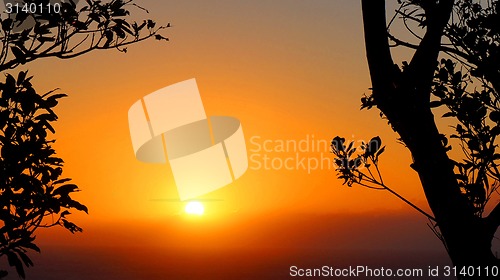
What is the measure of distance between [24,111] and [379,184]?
4049 mm

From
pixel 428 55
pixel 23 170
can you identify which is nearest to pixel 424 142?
pixel 428 55

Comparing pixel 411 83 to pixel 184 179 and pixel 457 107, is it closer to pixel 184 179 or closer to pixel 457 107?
pixel 457 107

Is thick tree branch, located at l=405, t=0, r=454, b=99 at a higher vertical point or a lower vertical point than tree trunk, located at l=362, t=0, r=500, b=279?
Result: higher

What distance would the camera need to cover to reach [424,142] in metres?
4.32

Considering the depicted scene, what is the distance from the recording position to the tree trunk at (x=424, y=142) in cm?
429

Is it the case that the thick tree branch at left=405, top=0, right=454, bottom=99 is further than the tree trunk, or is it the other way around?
the thick tree branch at left=405, top=0, right=454, bottom=99

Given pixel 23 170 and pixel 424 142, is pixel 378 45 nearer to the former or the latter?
pixel 424 142

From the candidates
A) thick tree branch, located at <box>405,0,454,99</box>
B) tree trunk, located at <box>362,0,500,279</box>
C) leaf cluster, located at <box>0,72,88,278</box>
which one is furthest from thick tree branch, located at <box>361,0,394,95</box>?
leaf cluster, located at <box>0,72,88,278</box>

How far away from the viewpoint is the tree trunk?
14.1ft

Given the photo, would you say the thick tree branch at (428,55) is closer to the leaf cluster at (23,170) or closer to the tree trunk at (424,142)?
the tree trunk at (424,142)

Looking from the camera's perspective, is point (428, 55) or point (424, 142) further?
point (428, 55)

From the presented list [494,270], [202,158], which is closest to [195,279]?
[202,158]

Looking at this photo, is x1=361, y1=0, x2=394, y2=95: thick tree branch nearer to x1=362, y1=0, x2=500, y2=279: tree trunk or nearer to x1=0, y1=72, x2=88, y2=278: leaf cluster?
x1=362, y1=0, x2=500, y2=279: tree trunk

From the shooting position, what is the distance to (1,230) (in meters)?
5.64
